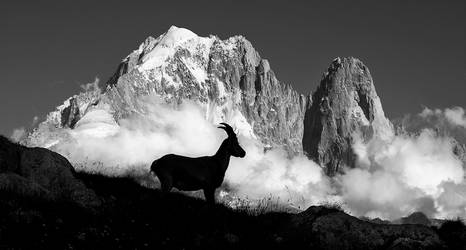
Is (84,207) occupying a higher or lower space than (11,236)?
higher

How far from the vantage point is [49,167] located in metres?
17.3

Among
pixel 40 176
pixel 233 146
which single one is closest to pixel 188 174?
pixel 233 146

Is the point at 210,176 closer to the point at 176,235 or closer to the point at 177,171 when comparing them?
the point at 177,171

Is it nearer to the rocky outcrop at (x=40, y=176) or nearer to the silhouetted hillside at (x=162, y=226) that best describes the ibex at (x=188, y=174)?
the silhouetted hillside at (x=162, y=226)

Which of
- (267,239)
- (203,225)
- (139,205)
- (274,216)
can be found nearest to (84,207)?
(139,205)

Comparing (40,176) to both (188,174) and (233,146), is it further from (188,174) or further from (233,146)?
(233,146)

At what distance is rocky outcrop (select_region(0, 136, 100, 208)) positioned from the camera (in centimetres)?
1531

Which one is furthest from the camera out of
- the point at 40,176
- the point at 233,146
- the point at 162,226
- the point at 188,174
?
the point at 233,146

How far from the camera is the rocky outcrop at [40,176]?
15312 mm

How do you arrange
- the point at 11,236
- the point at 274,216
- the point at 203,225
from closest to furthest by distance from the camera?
the point at 11,236, the point at 203,225, the point at 274,216

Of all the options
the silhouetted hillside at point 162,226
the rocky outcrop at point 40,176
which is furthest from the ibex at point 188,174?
the rocky outcrop at point 40,176

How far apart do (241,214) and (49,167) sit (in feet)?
17.5

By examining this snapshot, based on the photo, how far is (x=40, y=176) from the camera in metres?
17.2

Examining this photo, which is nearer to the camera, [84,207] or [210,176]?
[84,207]
